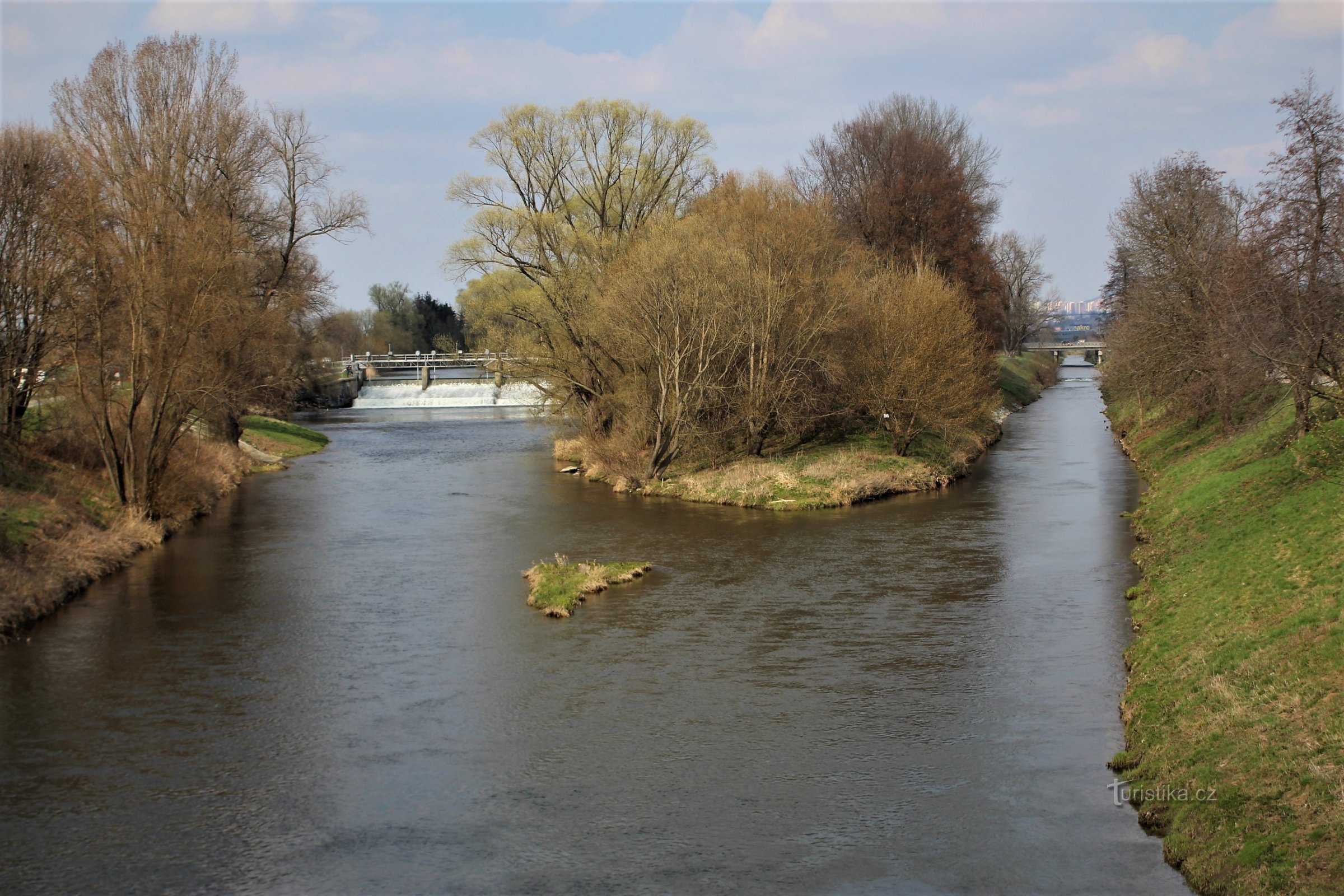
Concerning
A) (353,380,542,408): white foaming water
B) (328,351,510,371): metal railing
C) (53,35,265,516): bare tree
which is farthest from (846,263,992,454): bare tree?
(328,351,510,371): metal railing

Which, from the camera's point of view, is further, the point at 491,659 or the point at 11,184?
the point at 11,184

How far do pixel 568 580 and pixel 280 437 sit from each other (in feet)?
111

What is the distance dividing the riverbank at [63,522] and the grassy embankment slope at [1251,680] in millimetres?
18602

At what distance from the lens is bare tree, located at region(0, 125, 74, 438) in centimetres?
2559

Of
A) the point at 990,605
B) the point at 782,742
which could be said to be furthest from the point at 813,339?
the point at 782,742

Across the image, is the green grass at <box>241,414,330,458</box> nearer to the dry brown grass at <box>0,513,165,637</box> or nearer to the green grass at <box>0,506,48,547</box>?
the dry brown grass at <box>0,513,165,637</box>

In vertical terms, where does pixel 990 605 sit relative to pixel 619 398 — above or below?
below

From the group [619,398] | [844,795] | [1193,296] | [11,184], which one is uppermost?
[11,184]

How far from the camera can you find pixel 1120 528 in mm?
26312

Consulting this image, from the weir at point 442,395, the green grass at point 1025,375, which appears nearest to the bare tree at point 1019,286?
the green grass at point 1025,375

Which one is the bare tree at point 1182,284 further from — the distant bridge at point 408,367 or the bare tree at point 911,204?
the distant bridge at point 408,367

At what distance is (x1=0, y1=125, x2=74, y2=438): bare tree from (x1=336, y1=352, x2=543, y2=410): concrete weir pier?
42916 millimetres

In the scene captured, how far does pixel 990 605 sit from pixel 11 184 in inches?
981

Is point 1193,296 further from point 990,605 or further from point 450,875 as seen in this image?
point 450,875
